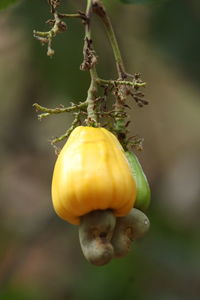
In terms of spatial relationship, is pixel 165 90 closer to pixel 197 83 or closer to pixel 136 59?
pixel 136 59

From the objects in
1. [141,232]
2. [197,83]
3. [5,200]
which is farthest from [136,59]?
[141,232]

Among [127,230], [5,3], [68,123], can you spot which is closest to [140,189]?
[127,230]

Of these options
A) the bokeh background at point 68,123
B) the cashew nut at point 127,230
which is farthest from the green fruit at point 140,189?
the bokeh background at point 68,123

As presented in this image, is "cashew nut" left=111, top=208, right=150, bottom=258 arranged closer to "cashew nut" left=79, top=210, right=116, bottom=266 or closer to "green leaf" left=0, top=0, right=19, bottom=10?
"cashew nut" left=79, top=210, right=116, bottom=266

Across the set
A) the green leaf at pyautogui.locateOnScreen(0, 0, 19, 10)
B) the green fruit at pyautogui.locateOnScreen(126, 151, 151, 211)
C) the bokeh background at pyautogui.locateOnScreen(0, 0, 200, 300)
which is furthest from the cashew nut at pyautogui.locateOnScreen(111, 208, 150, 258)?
the bokeh background at pyautogui.locateOnScreen(0, 0, 200, 300)

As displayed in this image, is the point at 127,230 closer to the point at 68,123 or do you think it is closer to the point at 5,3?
the point at 5,3

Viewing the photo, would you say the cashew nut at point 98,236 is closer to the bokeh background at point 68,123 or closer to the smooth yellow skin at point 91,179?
the smooth yellow skin at point 91,179
